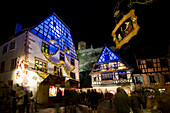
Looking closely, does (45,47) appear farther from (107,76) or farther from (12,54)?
(107,76)

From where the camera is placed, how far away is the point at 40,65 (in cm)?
1420

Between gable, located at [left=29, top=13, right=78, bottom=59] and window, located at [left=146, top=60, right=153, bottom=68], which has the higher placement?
gable, located at [left=29, top=13, right=78, bottom=59]

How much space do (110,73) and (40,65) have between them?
1520cm

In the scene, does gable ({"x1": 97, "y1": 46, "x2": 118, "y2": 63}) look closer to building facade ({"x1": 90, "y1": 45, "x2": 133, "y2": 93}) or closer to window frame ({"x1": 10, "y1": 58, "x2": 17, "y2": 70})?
building facade ({"x1": 90, "y1": 45, "x2": 133, "y2": 93})

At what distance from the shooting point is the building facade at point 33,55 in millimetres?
12273

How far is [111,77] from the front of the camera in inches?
930

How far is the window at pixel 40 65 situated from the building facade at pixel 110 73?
518 inches

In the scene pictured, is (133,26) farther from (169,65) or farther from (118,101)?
(169,65)

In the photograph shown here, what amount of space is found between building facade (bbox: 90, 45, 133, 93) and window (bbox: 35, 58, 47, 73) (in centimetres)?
1315

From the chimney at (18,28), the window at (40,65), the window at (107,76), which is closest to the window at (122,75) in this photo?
the window at (107,76)

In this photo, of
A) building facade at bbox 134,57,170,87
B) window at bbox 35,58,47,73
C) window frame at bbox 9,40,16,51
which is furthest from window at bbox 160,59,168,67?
window frame at bbox 9,40,16,51

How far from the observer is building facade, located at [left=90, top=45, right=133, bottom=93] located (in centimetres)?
2219

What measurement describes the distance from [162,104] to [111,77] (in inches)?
698

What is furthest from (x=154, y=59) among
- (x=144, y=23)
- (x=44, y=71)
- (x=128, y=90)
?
(x=44, y=71)
